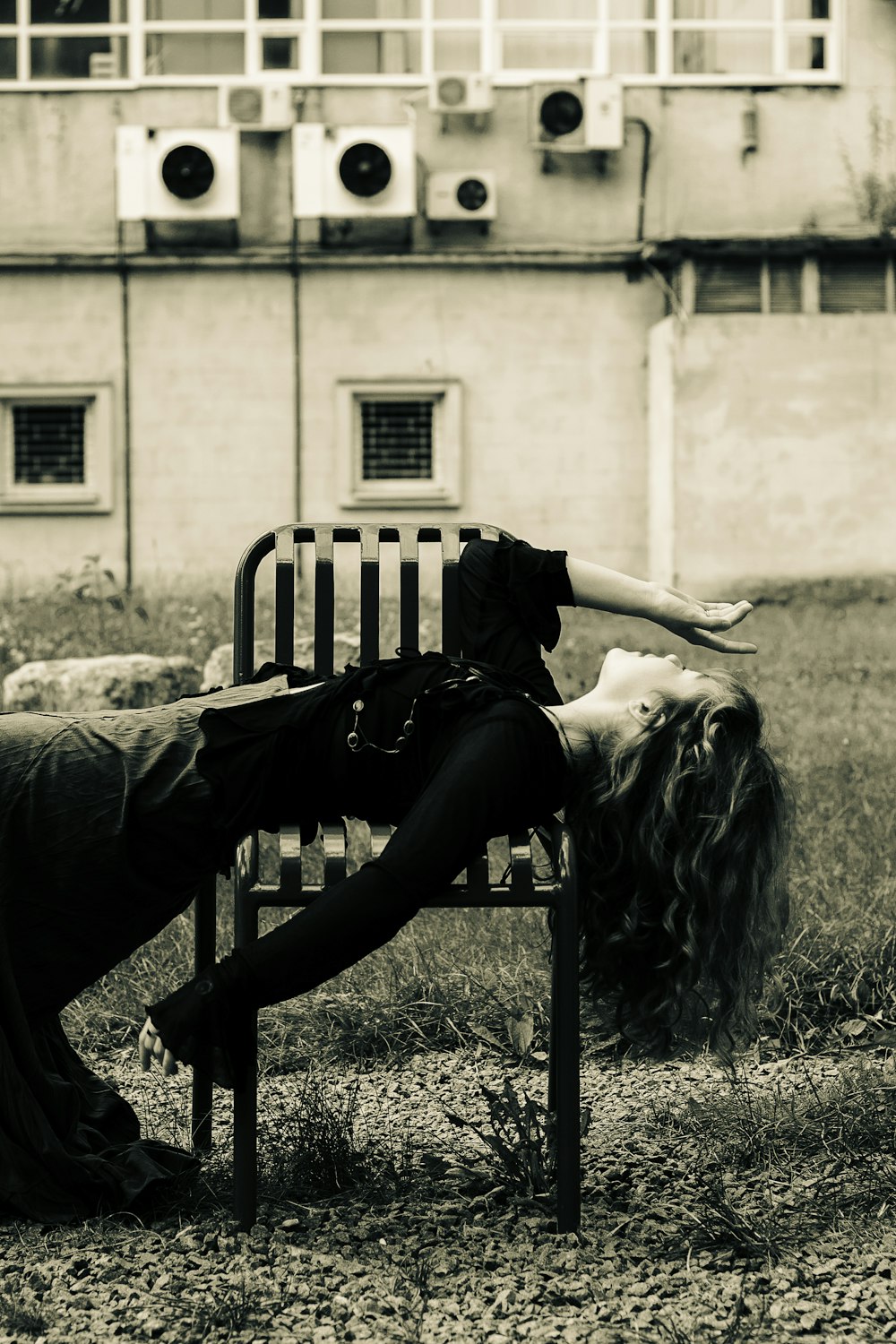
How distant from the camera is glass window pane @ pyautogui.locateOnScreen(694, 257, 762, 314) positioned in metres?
13.6

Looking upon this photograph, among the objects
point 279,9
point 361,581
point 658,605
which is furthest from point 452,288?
point 658,605

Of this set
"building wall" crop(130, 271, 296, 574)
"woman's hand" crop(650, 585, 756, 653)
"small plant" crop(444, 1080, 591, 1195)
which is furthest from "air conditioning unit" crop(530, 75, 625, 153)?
"small plant" crop(444, 1080, 591, 1195)

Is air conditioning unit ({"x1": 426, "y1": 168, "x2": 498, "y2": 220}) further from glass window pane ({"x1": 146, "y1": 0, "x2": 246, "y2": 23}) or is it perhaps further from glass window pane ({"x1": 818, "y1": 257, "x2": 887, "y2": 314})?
glass window pane ({"x1": 818, "y1": 257, "x2": 887, "y2": 314})

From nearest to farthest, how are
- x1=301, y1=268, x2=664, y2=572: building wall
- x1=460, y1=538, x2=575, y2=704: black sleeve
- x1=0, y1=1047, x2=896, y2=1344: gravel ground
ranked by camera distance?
x1=0, y1=1047, x2=896, y2=1344: gravel ground
x1=460, y1=538, x2=575, y2=704: black sleeve
x1=301, y1=268, x2=664, y2=572: building wall

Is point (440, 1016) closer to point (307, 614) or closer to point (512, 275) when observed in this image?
point (307, 614)

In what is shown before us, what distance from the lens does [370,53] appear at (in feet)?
46.6

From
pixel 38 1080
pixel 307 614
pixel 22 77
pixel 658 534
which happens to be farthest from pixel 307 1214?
pixel 22 77

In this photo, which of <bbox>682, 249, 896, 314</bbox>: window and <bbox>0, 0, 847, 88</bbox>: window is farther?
<bbox>0, 0, 847, 88</bbox>: window

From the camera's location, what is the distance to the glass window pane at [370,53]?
14.2 m

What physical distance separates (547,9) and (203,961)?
1272 cm

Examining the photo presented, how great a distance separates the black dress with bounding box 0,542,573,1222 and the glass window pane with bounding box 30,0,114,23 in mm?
12849

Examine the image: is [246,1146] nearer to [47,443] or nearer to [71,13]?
[47,443]

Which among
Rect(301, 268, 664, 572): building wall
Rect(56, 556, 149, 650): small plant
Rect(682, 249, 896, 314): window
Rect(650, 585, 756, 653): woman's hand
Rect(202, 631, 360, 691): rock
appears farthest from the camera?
Rect(301, 268, 664, 572): building wall

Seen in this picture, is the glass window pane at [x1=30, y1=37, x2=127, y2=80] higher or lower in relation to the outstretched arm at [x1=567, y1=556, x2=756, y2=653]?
higher
